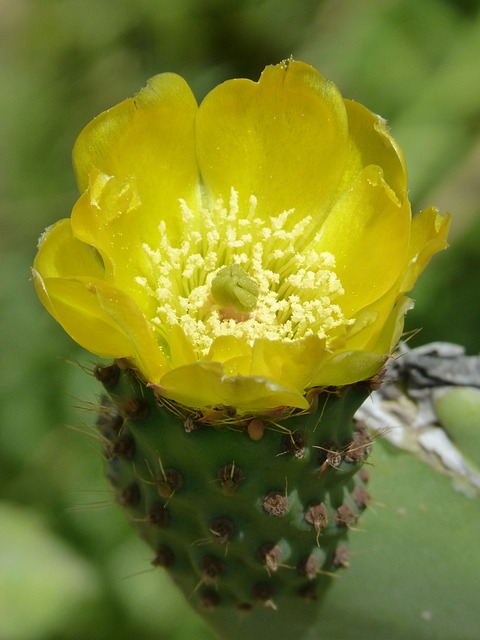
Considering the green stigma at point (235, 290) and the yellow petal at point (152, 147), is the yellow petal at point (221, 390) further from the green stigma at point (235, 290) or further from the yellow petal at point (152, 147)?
the yellow petal at point (152, 147)

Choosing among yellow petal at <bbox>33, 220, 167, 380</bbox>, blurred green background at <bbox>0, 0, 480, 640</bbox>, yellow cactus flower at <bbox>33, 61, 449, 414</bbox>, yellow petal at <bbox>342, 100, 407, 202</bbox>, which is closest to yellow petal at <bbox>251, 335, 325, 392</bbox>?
yellow cactus flower at <bbox>33, 61, 449, 414</bbox>

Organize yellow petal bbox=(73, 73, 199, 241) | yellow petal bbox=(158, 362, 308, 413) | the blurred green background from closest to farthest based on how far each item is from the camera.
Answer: yellow petal bbox=(158, 362, 308, 413), yellow petal bbox=(73, 73, 199, 241), the blurred green background

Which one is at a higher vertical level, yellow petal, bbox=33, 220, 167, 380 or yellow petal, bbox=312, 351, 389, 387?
yellow petal, bbox=33, 220, 167, 380

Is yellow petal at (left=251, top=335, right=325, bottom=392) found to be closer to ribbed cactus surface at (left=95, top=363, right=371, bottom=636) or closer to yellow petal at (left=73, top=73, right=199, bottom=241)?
ribbed cactus surface at (left=95, top=363, right=371, bottom=636)

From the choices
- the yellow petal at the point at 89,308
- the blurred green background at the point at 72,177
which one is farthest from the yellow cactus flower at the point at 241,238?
the blurred green background at the point at 72,177

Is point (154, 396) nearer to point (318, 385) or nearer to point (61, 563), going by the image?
point (318, 385)

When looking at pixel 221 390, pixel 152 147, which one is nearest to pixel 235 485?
pixel 221 390

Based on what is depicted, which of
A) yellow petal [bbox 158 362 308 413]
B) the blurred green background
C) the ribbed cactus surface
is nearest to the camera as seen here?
yellow petal [bbox 158 362 308 413]

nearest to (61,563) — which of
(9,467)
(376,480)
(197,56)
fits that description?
(9,467)
